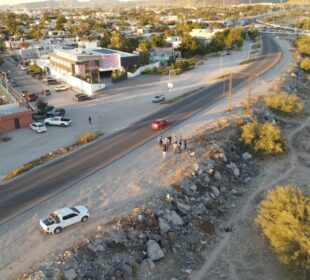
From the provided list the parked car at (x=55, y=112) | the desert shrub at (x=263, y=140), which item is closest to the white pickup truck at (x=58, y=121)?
the parked car at (x=55, y=112)

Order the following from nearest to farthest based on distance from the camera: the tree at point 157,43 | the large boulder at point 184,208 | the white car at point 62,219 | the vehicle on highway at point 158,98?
the white car at point 62,219, the large boulder at point 184,208, the vehicle on highway at point 158,98, the tree at point 157,43

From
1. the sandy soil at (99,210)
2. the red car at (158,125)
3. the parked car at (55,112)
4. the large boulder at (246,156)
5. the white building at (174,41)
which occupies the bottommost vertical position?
the large boulder at (246,156)

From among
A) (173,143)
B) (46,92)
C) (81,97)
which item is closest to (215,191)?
(173,143)

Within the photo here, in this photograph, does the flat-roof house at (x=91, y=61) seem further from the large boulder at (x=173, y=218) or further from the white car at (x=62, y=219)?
the white car at (x=62, y=219)

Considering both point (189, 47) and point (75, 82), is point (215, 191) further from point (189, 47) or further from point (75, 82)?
point (189, 47)

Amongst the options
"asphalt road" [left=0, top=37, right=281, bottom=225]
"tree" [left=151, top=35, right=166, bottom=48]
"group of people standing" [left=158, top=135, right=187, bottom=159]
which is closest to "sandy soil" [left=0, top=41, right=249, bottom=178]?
"asphalt road" [left=0, top=37, right=281, bottom=225]

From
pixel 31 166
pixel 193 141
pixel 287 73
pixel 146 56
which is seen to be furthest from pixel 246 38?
pixel 31 166
